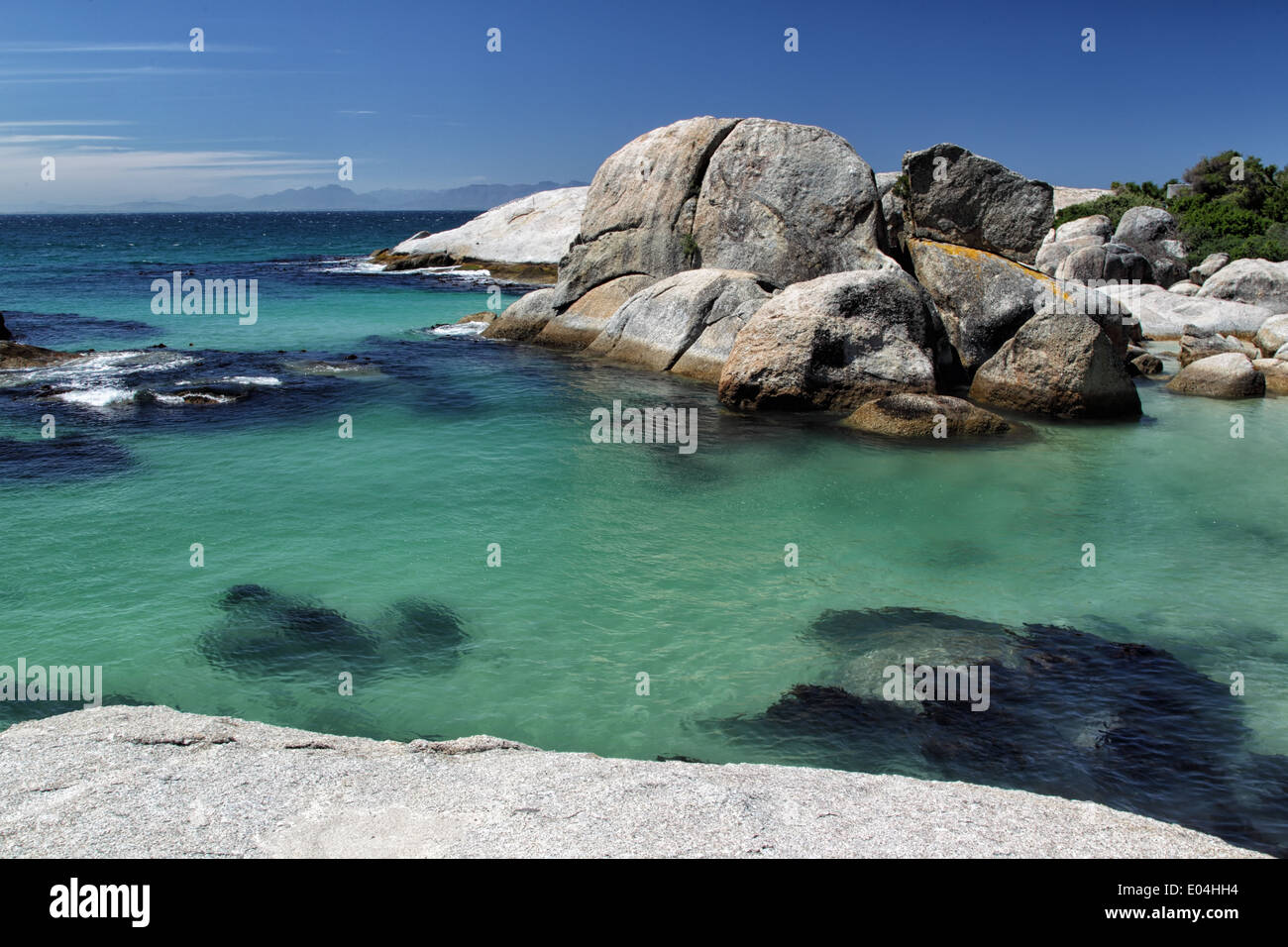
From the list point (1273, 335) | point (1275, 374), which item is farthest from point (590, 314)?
point (1273, 335)

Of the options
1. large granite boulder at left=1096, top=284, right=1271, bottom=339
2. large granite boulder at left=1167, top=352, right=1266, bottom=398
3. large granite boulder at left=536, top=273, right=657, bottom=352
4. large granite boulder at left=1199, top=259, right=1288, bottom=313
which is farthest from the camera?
large granite boulder at left=1199, top=259, right=1288, bottom=313

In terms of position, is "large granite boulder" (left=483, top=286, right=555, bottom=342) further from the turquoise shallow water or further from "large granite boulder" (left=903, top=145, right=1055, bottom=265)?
"large granite boulder" (left=903, top=145, right=1055, bottom=265)

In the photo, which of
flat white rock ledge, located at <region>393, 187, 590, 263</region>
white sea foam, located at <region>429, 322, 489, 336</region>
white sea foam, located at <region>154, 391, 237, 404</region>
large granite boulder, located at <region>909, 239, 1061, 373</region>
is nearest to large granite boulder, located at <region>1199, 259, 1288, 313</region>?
large granite boulder, located at <region>909, 239, 1061, 373</region>

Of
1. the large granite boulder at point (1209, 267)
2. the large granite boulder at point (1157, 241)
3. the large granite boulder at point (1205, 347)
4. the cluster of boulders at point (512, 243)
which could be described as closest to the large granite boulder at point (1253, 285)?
the large granite boulder at point (1157, 241)

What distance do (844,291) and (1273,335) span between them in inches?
544

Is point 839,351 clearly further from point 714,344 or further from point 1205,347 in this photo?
point 1205,347

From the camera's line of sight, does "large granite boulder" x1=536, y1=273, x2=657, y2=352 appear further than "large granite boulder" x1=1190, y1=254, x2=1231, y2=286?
No

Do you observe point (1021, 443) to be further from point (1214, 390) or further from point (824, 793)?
point (824, 793)

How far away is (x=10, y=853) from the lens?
4.13 meters

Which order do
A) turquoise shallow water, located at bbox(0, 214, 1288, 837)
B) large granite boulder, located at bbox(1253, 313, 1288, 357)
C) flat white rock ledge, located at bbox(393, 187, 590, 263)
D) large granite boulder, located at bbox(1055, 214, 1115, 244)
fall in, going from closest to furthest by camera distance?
turquoise shallow water, located at bbox(0, 214, 1288, 837)
large granite boulder, located at bbox(1253, 313, 1288, 357)
large granite boulder, located at bbox(1055, 214, 1115, 244)
flat white rock ledge, located at bbox(393, 187, 590, 263)

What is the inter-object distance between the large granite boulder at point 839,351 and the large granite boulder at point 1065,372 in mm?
1908

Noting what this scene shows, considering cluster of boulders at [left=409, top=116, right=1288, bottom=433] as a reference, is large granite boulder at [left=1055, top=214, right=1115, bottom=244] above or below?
above

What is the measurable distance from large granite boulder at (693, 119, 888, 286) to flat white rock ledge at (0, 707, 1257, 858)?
18109 mm

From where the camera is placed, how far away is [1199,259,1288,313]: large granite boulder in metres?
27.8
